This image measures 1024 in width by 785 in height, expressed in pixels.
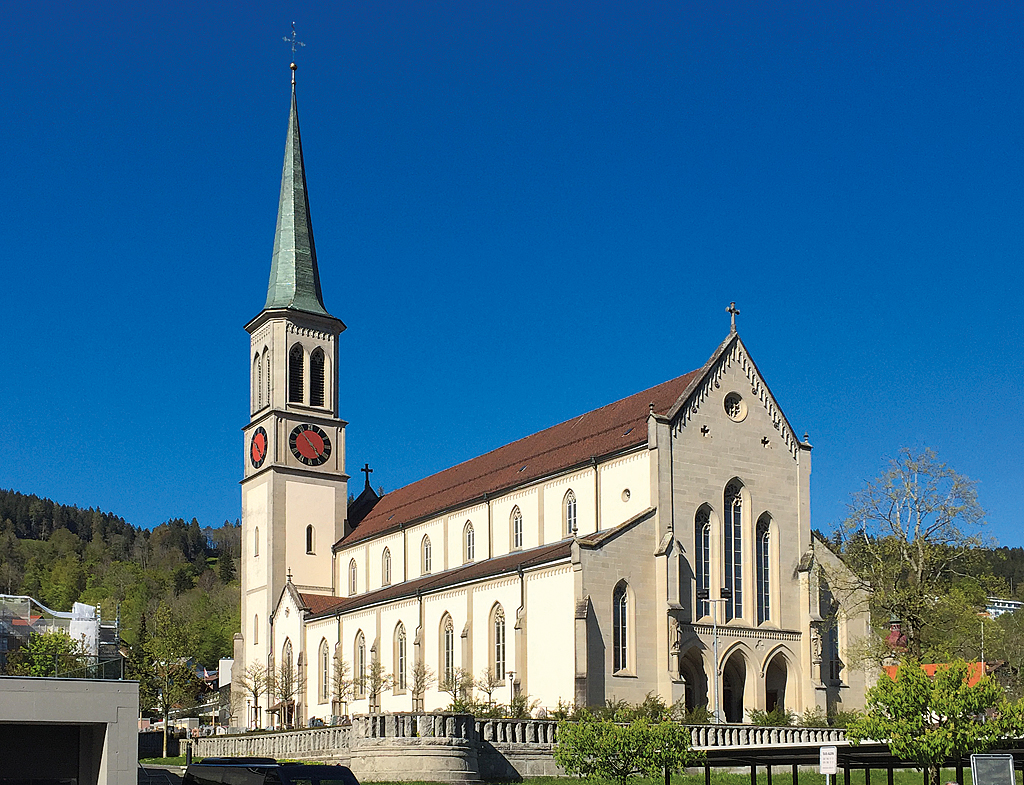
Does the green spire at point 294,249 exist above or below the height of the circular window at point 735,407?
above

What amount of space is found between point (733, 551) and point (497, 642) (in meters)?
11.5

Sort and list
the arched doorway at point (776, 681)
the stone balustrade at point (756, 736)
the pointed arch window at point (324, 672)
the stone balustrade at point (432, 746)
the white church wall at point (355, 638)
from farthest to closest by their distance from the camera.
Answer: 1. the pointed arch window at point (324, 672)
2. the white church wall at point (355, 638)
3. the arched doorway at point (776, 681)
4. the stone balustrade at point (756, 736)
5. the stone balustrade at point (432, 746)

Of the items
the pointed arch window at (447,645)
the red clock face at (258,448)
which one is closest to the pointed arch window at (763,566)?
the pointed arch window at (447,645)

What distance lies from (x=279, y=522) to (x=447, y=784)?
43.8 m

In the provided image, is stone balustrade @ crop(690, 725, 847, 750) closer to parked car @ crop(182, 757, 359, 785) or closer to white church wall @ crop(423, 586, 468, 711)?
white church wall @ crop(423, 586, 468, 711)

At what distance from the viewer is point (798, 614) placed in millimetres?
58406

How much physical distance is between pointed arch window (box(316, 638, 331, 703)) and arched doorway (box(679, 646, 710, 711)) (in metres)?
24.9

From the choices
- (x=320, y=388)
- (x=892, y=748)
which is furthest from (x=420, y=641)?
(x=892, y=748)

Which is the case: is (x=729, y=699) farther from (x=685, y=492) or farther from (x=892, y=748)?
(x=892, y=748)

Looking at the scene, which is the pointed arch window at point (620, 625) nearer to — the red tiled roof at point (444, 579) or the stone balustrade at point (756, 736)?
the red tiled roof at point (444, 579)

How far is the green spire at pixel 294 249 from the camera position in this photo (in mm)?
82562

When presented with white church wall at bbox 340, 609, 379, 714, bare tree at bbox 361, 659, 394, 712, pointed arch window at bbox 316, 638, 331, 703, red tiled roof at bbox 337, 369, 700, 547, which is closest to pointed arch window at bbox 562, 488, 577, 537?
red tiled roof at bbox 337, 369, 700, 547

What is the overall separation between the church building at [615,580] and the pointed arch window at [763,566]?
9cm

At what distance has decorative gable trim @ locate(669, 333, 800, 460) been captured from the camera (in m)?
56.8
